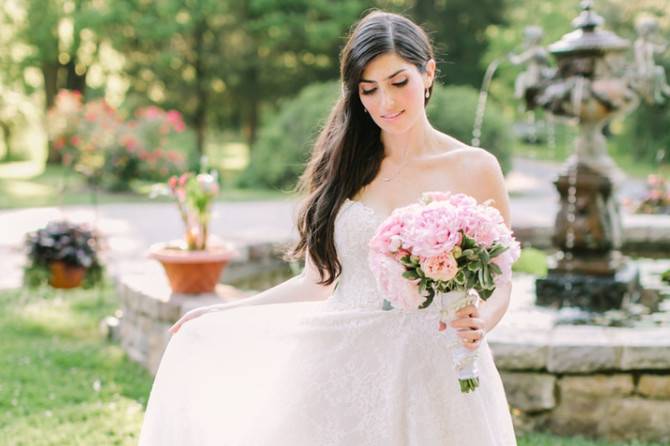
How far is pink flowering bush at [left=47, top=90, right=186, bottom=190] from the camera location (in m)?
18.4

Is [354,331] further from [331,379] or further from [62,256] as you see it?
[62,256]

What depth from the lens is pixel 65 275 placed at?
8.40m

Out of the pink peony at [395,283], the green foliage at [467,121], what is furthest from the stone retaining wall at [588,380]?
the green foliage at [467,121]

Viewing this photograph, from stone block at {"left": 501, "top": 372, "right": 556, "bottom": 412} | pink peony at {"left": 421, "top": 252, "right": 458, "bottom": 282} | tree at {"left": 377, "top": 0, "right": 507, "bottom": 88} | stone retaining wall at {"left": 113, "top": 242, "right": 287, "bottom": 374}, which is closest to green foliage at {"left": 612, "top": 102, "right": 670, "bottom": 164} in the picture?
tree at {"left": 377, "top": 0, "right": 507, "bottom": 88}

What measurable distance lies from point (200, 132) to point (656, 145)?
14.7 metres

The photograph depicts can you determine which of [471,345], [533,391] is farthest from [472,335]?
[533,391]

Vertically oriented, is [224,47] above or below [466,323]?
above

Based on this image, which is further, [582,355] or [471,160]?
[582,355]

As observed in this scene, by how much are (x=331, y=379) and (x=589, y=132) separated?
14.5 feet

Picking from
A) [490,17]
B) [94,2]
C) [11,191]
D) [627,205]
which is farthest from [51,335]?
[490,17]

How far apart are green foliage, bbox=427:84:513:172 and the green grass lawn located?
1214 cm

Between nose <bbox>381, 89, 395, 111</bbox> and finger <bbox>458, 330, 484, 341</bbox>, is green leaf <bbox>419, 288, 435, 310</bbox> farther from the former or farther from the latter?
nose <bbox>381, 89, 395, 111</bbox>

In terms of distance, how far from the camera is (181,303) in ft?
18.6

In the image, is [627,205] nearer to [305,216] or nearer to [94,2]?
[305,216]
